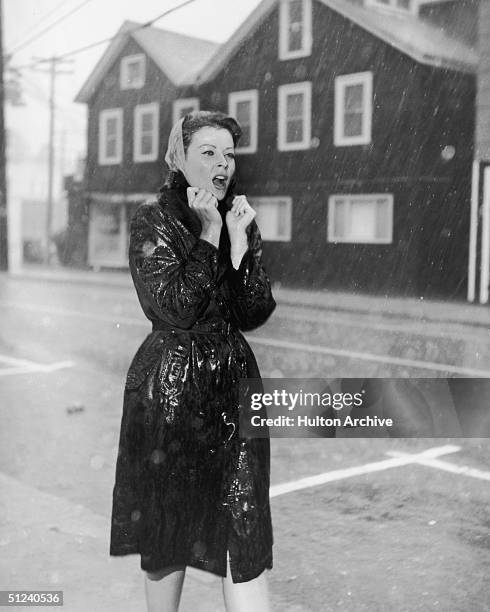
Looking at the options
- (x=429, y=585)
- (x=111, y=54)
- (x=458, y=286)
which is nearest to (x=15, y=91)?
(x=111, y=54)

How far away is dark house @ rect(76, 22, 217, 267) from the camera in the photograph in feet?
11.9

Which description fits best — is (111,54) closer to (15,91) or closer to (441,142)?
(15,91)

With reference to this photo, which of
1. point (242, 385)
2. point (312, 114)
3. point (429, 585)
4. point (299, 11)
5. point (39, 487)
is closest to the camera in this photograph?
point (242, 385)

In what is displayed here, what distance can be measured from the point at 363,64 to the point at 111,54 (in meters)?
1.12

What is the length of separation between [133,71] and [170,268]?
5.53ft

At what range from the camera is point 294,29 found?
11.4 ft

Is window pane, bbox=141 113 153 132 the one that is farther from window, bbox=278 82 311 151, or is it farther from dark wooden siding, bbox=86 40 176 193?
window, bbox=278 82 311 151

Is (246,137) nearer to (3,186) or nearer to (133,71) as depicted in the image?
(133,71)

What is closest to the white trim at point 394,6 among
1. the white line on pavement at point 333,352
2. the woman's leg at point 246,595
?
→ the woman's leg at point 246,595

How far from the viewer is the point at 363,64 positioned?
3654mm

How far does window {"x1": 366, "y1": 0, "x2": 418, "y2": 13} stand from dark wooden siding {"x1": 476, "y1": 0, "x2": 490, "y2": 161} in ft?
1.21

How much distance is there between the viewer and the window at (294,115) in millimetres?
3719

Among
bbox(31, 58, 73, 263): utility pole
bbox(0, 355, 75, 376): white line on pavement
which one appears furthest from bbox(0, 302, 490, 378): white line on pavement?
bbox(31, 58, 73, 263): utility pole

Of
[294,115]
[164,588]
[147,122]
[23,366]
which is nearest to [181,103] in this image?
[147,122]
